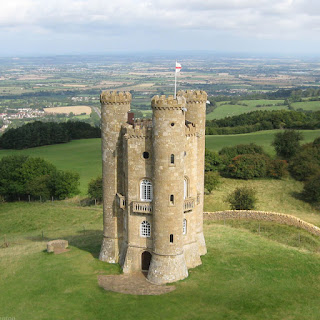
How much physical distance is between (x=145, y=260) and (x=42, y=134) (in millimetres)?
86322

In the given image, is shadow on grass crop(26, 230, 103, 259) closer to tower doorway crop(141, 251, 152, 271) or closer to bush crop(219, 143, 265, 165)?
tower doorway crop(141, 251, 152, 271)

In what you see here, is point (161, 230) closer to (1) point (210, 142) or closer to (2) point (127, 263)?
(2) point (127, 263)

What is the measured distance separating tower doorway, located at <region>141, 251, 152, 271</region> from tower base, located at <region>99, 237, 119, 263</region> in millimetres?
2627

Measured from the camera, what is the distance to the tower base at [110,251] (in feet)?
115

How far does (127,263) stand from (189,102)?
14.7m

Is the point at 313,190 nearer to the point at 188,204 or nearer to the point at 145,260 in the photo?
the point at 188,204

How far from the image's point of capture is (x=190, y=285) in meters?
30.7

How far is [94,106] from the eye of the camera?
199m

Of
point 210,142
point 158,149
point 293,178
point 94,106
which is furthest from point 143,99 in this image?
point 158,149

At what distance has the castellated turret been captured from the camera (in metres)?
30.6

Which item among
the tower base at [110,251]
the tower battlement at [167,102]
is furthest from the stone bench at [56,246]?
the tower battlement at [167,102]

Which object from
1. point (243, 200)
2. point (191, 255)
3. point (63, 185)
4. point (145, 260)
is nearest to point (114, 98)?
point (145, 260)

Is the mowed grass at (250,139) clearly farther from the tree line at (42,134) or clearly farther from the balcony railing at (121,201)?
the balcony railing at (121,201)

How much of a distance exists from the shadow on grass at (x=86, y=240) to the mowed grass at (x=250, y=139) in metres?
51.4
